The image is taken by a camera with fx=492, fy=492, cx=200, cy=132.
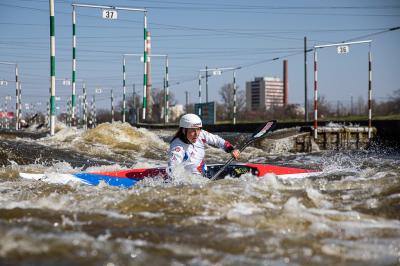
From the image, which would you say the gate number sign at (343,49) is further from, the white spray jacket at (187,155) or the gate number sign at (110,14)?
the white spray jacket at (187,155)

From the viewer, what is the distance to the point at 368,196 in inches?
199

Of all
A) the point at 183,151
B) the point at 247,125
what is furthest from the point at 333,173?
the point at 247,125

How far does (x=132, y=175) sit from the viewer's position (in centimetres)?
705

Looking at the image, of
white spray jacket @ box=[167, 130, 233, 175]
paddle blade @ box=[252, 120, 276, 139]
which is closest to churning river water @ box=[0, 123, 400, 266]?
white spray jacket @ box=[167, 130, 233, 175]

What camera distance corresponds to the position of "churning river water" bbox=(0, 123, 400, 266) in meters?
3.11

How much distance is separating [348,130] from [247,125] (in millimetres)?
6517

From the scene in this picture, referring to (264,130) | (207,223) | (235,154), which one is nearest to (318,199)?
(207,223)

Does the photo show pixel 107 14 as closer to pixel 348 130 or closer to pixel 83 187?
pixel 348 130

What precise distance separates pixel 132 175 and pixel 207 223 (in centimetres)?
329

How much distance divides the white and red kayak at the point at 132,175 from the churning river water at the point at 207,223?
0.91 ft

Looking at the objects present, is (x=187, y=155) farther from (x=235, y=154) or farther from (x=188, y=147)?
(x=235, y=154)

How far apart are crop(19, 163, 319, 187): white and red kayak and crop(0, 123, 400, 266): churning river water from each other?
276mm

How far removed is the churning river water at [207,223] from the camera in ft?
10.2

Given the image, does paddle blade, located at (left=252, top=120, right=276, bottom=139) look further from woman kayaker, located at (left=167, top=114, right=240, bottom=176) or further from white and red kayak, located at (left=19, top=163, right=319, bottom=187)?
woman kayaker, located at (left=167, top=114, right=240, bottom=176)
